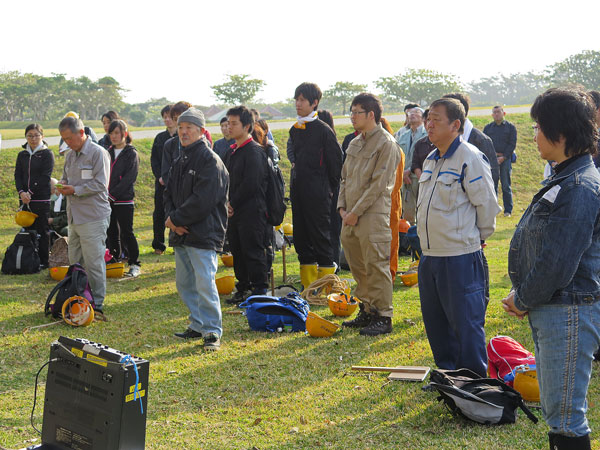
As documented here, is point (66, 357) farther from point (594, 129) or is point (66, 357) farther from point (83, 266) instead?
point (83, 266)

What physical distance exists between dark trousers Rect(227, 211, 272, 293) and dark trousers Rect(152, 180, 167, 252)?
315 cm

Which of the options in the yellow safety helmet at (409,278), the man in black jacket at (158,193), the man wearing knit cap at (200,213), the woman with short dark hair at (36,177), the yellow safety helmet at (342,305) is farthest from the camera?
the man in black jacket at (158,193)

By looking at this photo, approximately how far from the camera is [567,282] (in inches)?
111

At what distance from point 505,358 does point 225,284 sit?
414 centimetres

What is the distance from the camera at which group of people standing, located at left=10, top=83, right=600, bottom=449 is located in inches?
112

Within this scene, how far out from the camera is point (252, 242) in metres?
7.46

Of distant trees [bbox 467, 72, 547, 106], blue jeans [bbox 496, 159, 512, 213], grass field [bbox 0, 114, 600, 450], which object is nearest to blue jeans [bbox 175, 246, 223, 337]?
grass field [bbox 0, 114, 600, 450]

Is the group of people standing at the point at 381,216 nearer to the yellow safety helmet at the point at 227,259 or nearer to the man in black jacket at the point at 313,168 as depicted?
the man in black jacket at the point at 313,168

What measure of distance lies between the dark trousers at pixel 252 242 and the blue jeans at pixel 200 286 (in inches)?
50.6

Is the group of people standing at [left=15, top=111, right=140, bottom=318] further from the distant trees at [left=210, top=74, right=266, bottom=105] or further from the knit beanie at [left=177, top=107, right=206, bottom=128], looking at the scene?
the distant trees at [left=210, top=74, right=266, bottom=105]

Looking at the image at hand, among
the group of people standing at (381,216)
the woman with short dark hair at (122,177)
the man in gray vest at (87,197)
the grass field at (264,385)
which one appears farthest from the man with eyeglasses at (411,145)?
the man in gray vest at (87,197)

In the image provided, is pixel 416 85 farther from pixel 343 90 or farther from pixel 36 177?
pixel 36 177

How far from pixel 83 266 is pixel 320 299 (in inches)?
105

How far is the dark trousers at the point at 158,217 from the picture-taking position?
10.7 meters
